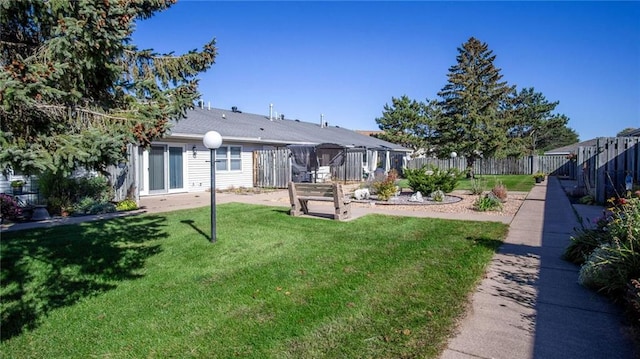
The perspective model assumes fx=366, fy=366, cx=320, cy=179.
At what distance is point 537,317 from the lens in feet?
11.3

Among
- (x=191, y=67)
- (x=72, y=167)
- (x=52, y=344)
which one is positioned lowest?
(x=52, y=344)

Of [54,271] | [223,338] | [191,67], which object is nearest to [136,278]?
[54,271]

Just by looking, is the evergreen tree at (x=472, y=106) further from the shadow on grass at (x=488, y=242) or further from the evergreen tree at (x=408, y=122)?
the shadow on grass at (x=488, y=242)

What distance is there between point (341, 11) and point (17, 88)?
39.8 feet

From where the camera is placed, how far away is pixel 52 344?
3.06 m

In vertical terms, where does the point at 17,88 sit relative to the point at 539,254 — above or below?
above

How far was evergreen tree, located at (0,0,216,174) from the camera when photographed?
2.74 m

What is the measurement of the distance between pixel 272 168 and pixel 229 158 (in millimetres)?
2277

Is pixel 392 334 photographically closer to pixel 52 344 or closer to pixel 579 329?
pixel 579 329

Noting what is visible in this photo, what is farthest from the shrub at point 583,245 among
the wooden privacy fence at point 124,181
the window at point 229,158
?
the window at point 229,158

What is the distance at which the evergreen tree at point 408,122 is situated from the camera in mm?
44156

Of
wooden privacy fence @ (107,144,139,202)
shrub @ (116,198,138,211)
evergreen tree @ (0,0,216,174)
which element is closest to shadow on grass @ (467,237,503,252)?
evergreen tree @ (0,0,216,174)

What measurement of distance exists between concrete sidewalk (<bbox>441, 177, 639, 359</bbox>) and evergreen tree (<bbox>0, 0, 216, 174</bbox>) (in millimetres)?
3290

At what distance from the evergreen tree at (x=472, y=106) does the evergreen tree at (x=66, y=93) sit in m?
31.6
